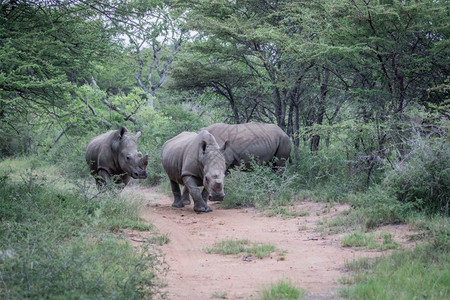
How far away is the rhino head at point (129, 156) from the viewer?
39.7ft

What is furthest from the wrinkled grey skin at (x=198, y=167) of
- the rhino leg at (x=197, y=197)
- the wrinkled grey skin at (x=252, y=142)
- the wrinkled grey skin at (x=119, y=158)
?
the wrinkled grey skin at (x=252, y=142)

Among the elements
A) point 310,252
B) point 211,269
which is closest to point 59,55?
point 211,269

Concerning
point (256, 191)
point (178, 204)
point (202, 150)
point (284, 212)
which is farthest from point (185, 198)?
point (284, 212)

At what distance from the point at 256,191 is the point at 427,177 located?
13.1ft

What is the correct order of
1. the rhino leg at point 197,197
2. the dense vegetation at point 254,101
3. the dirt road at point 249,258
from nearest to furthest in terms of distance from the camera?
the dirt road at point 249,258 < the dense vegetation at point 254,101 < the rhino leg at point 197,197

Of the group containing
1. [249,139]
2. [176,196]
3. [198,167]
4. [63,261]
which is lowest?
[176,196]

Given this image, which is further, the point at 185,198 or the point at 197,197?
the point at 185,198

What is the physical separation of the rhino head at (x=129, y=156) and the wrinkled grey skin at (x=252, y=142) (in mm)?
2575

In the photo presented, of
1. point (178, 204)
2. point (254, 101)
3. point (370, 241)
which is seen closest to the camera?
point (370, 241)

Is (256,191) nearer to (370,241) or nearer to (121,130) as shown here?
(121,130)

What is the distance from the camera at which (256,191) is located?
12055mm

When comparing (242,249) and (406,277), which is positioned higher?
(406,277)

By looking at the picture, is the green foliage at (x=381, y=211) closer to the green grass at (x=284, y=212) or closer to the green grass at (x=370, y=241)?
the green grass at (x=370, y=241)

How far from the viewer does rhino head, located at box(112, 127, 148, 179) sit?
39.7ft
